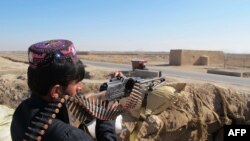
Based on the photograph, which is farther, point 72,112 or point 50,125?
point 72,112

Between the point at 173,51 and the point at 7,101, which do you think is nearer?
the point at 7,101

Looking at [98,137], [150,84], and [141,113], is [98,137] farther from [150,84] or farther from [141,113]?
[150,84]

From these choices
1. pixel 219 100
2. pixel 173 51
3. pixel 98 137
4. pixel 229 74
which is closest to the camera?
pixel 98 137

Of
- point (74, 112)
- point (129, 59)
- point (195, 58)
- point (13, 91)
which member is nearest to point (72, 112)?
point (74, 112)

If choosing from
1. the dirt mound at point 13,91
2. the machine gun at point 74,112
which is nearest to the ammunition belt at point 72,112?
the machine gun at point 74,112

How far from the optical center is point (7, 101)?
8242mm

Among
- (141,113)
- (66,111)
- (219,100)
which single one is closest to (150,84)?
(141,113)

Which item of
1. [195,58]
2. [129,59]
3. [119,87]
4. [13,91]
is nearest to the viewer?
[119,87]

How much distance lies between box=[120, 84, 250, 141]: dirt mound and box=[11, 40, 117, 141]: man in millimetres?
5315

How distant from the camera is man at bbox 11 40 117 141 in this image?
1229mm

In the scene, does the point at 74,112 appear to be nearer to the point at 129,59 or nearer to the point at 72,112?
→ the point at 72,112

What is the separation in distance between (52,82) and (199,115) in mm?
6546

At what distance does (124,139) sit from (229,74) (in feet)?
41.6

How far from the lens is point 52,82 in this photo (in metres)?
1.30
